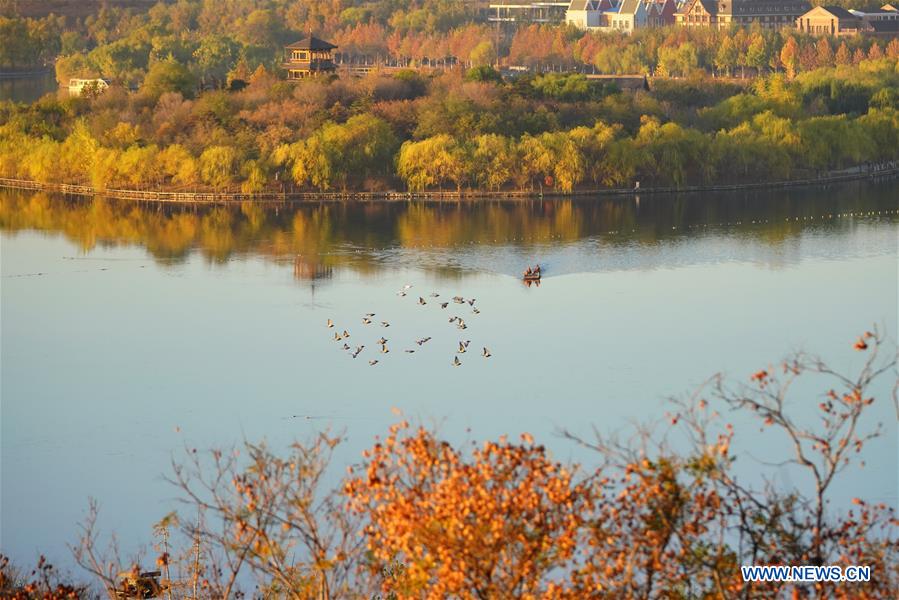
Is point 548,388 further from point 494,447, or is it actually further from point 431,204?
point 431,204

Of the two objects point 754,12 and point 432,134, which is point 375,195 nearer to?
point 432,134

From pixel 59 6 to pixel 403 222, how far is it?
46.8 meters

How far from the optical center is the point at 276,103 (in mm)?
31906

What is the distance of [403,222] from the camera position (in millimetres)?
24953

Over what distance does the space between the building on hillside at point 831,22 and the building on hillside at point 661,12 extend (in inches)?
285

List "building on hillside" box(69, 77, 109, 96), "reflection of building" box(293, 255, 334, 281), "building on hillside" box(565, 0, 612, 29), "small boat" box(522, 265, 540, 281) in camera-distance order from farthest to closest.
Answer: "building on hillside" box(565, 0, 612, 29) < "building on hillside" box(69, 77, 109, 96) < "reflection of building" box(293, 255, 334, 281) < "small boat" box(522, 265, 540, 281)

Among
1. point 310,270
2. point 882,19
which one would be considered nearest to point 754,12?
point 882,19

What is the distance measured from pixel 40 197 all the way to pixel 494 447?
2374 centimetres

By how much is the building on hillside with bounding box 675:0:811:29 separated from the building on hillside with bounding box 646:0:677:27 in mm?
1901

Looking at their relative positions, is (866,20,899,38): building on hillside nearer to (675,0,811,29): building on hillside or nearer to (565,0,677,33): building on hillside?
(675,0,811,29): building on hillside

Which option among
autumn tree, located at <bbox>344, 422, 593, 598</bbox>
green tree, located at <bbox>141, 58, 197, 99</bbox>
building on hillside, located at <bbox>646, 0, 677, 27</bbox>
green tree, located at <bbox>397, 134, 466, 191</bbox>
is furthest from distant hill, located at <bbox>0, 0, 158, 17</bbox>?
autumn tree, located at <bbox>344, 422, 593, 598</bbox>

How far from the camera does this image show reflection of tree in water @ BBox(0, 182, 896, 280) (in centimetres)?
2264

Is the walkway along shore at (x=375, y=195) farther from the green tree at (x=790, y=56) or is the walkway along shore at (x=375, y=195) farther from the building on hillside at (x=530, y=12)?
the building on hillside at (x=530, y=12)

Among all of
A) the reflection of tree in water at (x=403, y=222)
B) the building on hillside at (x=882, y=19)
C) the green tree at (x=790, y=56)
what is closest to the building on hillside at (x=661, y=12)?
the building on hillside at (x=882, y=19)
